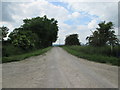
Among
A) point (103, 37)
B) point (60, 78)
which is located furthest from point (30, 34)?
point (60, 78)

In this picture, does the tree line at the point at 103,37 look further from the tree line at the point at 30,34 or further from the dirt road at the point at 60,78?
the tree line at the point at 30,34

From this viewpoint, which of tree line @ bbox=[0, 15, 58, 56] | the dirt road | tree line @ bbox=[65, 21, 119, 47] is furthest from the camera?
tree line @ bbox=[0, 15, 58, 56]

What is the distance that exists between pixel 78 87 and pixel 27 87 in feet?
6.80

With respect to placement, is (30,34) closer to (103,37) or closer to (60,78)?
(103,37)

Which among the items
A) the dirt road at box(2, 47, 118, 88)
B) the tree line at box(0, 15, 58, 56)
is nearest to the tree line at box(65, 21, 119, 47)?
the dirt road at box(2, 47, 118, 88)

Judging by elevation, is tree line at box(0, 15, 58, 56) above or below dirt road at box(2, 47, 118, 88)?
above

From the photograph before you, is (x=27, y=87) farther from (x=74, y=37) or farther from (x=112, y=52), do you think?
(x=74, y=37)

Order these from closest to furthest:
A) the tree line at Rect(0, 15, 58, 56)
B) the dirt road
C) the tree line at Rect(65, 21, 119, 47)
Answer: the dirt road < the tree line at Rect(65, 21, 119, 47) < the tree line at Rect(0, 15, 58, 56)

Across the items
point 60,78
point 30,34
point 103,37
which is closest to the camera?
point 60,78

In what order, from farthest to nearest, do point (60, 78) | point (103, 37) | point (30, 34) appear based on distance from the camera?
1. point (30, 34)
2. point (103, 37)
3. point (60, 78)

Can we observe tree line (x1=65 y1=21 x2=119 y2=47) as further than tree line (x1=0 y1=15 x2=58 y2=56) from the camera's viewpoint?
No

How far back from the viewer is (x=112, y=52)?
14.5 metres

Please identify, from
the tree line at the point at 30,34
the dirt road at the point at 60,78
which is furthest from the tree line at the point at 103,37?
the tree line at the point at 30,34

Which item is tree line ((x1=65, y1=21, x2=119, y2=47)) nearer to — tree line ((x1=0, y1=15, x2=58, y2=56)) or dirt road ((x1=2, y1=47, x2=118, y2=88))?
dirt road ((x1=2, y1=47, x2=118, y2=88))
